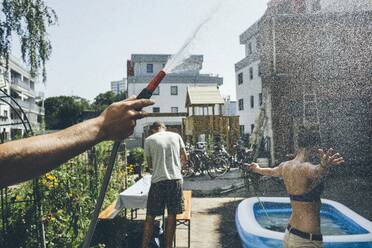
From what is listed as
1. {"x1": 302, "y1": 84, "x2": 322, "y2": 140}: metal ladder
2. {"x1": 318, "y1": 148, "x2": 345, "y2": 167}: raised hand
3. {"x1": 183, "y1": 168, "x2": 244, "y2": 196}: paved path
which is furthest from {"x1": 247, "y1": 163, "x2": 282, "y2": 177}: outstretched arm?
{"x1": 302, "y1": 84, "x2": 322, "y2": 140}: metal ladder

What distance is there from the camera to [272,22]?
54.3 ft

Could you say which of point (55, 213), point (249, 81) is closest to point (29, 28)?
point (55, 213)

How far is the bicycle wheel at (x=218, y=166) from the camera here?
17062 millimetres

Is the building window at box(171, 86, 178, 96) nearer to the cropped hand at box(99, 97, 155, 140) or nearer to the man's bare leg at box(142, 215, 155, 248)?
the man's bare leg at box(142, 215, 155, 248)

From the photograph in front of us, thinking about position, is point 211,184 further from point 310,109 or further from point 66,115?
point 66,115

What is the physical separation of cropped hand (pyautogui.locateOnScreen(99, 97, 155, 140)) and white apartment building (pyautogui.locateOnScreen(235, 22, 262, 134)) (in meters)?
A: 30.7

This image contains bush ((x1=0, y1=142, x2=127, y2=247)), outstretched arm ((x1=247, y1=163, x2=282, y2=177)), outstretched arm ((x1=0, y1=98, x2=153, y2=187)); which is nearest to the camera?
outstretched arm ((x1=0, y1=98, x2=153, y2=187))

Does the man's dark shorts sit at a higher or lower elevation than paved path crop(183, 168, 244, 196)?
higher

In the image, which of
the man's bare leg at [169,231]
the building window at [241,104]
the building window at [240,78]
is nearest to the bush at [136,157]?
the man's bare leg at [169,231]

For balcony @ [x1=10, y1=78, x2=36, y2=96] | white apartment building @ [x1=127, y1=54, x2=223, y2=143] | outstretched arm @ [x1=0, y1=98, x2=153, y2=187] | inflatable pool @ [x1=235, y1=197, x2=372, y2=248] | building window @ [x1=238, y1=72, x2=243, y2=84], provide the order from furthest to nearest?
balcony @ [x1=10, y1=78, x2=36, y2=96]
white apartment building @ [x1=127, y1=54, x2=223, y2=143]
building window @ [x1=238, y1=72, x2=243, y2=84]
inflatable pool @ [x1=235, y1=197, x2=372, y2=248]
outstretched arm @ [x1=0, y1=98, x2=153, y2=187]

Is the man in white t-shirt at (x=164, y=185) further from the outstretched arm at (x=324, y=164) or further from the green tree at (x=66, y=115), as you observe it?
the green tree at (x=66, y=115)

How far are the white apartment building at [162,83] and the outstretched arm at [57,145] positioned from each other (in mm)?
43118

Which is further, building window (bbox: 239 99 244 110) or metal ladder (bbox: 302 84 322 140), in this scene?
building window (bbox: 239 99 244 110)

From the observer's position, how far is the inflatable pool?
6.59 metres
